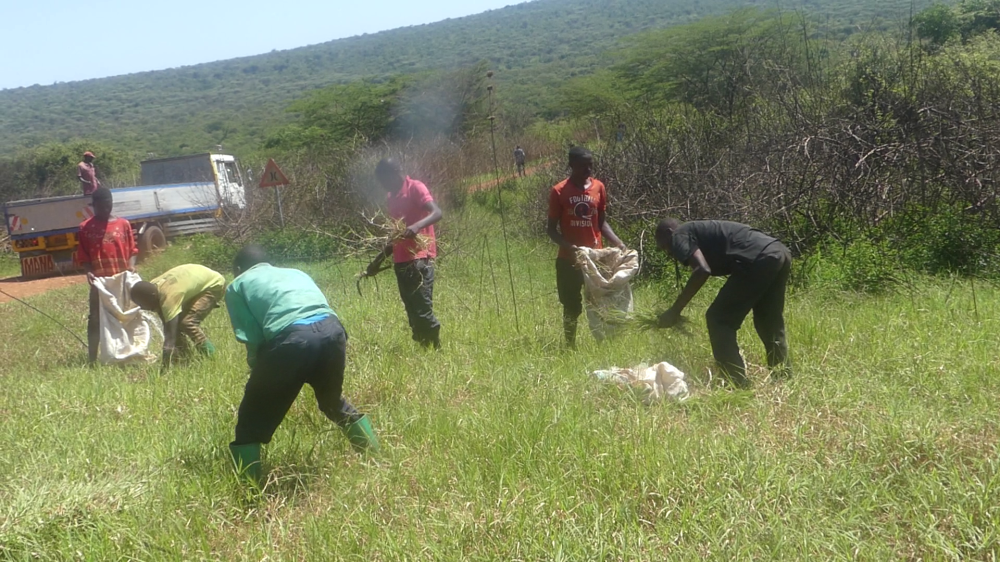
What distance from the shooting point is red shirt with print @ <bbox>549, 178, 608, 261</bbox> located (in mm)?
5746

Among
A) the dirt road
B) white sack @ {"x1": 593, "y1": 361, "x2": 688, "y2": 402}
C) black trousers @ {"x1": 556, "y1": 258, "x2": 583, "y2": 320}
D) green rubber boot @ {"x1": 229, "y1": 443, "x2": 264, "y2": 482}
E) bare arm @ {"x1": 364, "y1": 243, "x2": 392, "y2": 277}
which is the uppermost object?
bare arm @ {"x1": 364, "y1": 243, "x2": 392, "y2": 277}

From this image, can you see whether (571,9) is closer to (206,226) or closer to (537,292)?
(206,226)

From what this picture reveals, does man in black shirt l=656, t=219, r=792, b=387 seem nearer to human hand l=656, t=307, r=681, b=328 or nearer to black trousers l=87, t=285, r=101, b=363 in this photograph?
human hand l=656, t=307, r=681, b=328

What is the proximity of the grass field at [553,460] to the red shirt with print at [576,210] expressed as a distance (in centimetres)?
77

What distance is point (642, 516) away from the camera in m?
3.22

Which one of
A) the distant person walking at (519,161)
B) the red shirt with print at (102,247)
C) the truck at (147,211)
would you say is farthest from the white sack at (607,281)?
the truck at (147,211)

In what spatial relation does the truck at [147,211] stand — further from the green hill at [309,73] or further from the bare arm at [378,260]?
the green hill at [309,73]

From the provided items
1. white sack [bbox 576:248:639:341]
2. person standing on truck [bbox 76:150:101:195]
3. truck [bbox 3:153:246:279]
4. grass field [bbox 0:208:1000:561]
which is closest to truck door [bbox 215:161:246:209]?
truck [bbox 3:153:246:279]

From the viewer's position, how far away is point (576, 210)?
5.75 meters

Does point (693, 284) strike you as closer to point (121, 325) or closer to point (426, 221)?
point (426, 221)

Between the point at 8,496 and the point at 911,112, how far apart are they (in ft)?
26.5

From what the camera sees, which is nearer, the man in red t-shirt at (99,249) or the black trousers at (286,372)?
the black trousers at (286,372)

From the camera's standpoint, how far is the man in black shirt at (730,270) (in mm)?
4574

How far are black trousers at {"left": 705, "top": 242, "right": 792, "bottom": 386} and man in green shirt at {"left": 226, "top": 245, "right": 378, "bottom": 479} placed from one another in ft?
6.91
